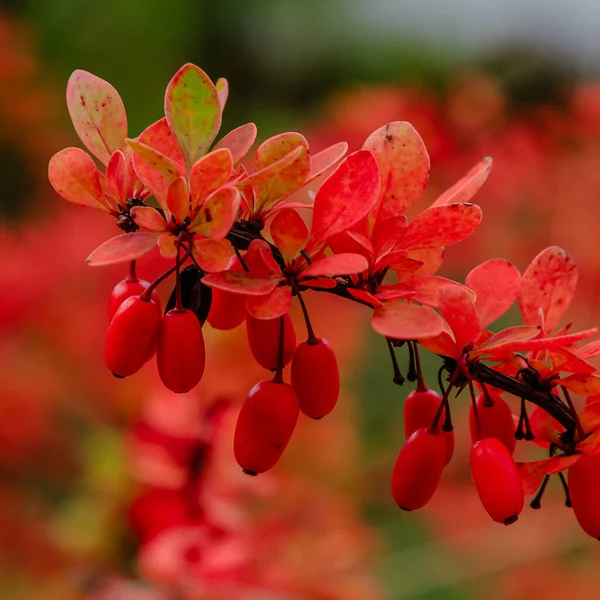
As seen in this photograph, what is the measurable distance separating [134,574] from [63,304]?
1.60 feet

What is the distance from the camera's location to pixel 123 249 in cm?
24

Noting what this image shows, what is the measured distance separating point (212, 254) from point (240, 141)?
2.0 inches

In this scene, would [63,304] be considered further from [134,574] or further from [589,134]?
[589,134]

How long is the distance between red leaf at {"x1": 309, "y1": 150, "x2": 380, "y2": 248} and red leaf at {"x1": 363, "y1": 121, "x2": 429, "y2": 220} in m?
0.02

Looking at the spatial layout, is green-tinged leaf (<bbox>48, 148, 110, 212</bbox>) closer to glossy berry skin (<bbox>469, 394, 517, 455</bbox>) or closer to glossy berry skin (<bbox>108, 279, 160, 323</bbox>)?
glossy berry skin (<bbox>108, 279, 160, 323</bbox>)

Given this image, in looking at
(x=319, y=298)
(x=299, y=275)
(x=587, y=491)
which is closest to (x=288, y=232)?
(x=299, y=275)

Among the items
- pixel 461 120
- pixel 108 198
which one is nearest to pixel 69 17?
pixel 461 120

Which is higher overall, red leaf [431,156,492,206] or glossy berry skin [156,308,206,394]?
red leaf [431,156,492,206]

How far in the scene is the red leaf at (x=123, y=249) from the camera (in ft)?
0.77

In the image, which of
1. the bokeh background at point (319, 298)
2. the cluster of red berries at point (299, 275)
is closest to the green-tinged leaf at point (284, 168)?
Result: the cluster of red berries at point (299, 275)

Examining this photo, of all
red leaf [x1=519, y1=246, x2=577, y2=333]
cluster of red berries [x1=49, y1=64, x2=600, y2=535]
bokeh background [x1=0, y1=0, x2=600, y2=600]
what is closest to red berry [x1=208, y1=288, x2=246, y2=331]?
cluster of red berries [x1=49, y1=64, x2=600, y2=535]

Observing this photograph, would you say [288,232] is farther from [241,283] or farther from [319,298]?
[319,298]

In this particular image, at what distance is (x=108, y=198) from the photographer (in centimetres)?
28

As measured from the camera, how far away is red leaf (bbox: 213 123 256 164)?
0.27 metres
